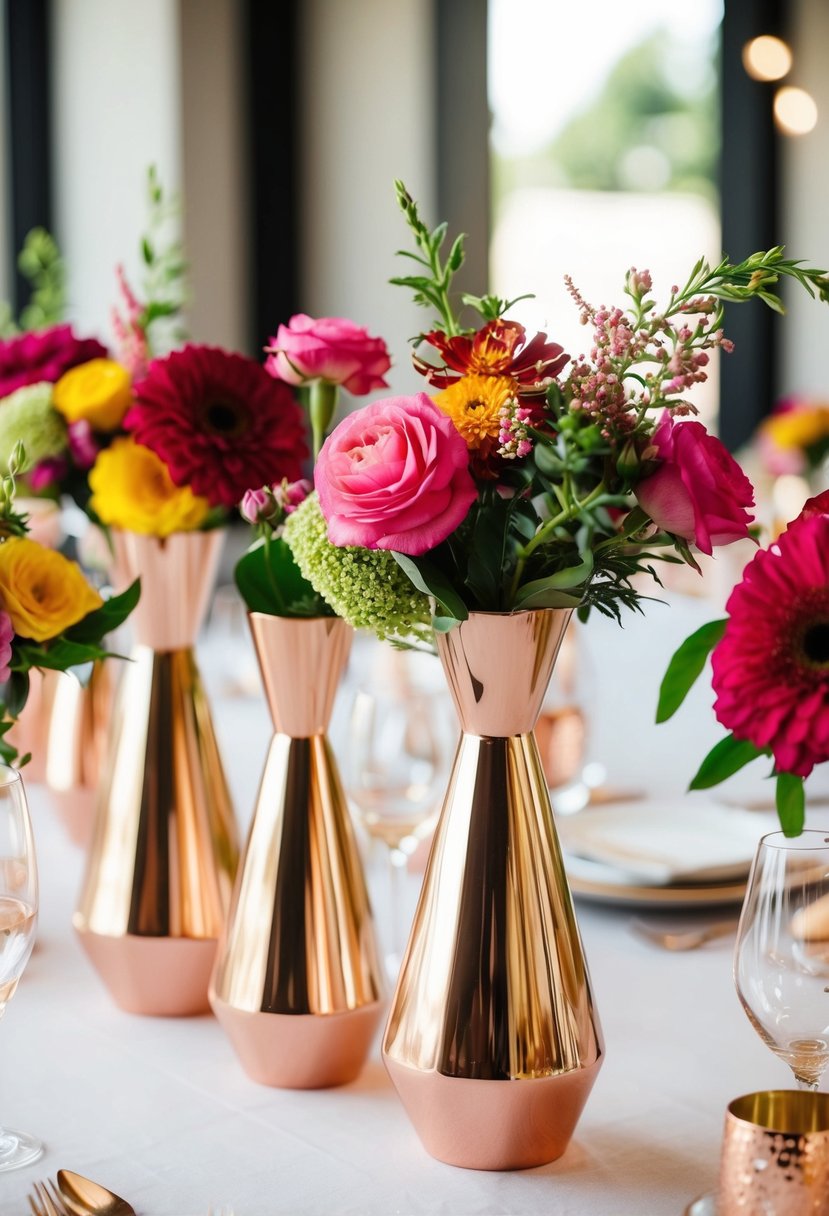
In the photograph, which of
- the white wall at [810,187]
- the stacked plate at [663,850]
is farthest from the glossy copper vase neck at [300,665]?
the white wall at [810,187]

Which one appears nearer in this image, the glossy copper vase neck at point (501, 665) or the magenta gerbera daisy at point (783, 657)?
the magenta gerbera daisy at point (783, 657)

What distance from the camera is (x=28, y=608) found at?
31.1 inches

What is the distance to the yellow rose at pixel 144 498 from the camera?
0.95 meters

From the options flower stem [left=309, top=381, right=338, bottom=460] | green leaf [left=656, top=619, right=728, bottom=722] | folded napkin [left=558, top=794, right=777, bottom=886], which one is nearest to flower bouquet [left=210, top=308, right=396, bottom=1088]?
flower stem [left=309, top=381, right=338, bottom=460]

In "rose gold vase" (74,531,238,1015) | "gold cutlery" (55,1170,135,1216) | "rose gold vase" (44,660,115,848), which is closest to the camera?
"gold cutlery" (55,1170,135,1216)

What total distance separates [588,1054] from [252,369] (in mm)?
476

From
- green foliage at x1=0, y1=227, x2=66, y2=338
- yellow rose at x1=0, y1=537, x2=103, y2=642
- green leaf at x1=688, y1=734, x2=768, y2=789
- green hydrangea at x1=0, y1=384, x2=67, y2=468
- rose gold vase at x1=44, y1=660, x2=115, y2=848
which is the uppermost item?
green foliage at x1=0, y1=227, x2=66, y2=338

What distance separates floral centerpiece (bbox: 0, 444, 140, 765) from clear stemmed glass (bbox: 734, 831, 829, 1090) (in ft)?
1.36

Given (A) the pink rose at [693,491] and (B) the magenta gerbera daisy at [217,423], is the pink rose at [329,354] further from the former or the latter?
(A) the pink rose at [693,491]

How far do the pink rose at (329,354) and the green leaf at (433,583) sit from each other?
19 centimetres

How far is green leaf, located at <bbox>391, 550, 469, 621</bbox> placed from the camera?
65 cm

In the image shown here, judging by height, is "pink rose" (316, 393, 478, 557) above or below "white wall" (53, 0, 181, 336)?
below

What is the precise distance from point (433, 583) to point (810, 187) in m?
4.46

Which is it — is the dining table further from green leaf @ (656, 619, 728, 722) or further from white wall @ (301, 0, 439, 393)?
white wall @ (301, 0, 439, 393)
